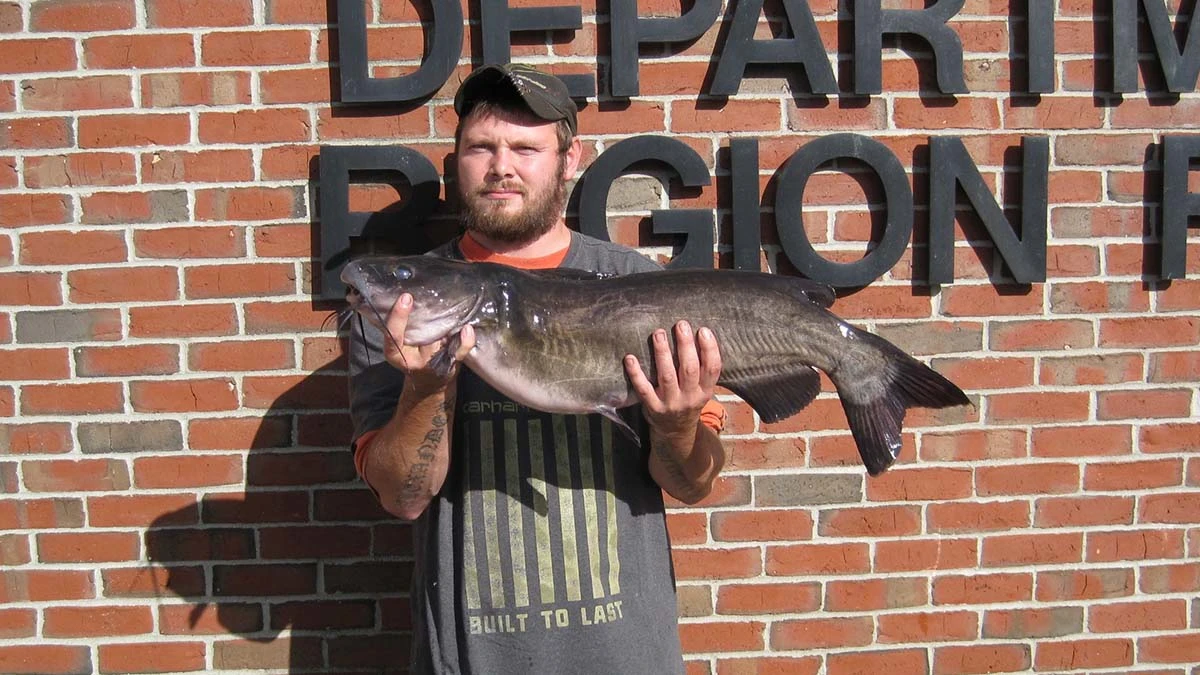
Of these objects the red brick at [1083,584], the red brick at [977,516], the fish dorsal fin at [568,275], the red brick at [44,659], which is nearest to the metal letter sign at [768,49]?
the fish dorsal fin at [568,275]

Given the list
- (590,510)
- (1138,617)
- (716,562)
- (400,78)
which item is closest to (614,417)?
(590,510)

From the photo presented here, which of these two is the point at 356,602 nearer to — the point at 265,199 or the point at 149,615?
the point at 149,615

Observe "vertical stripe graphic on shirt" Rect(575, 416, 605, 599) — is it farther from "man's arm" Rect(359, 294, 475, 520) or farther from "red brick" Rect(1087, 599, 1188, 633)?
"red brick" Rect(1087, 599, 1188, 633)

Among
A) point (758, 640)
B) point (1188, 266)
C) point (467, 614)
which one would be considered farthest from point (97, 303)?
point (1188, 266)

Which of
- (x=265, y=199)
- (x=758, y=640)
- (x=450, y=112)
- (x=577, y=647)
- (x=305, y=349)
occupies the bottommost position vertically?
(x=758, y=640)

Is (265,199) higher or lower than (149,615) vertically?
higher

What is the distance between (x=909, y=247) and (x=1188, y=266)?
3.22 feet

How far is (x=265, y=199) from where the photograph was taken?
3152mm

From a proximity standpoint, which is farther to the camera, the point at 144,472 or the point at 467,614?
the point at 144,472

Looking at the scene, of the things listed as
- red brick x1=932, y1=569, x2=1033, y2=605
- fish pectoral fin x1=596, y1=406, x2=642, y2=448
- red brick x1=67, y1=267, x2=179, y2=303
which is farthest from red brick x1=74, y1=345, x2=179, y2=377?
red brick x1=932, y1=569, x2=1033, y2=605

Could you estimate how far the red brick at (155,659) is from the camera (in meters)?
3.25

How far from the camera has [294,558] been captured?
10.7 feet

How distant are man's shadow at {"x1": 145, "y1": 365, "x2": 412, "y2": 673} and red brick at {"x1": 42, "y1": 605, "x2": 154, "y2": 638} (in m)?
0.10

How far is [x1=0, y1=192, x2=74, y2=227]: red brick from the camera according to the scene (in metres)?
3.14
